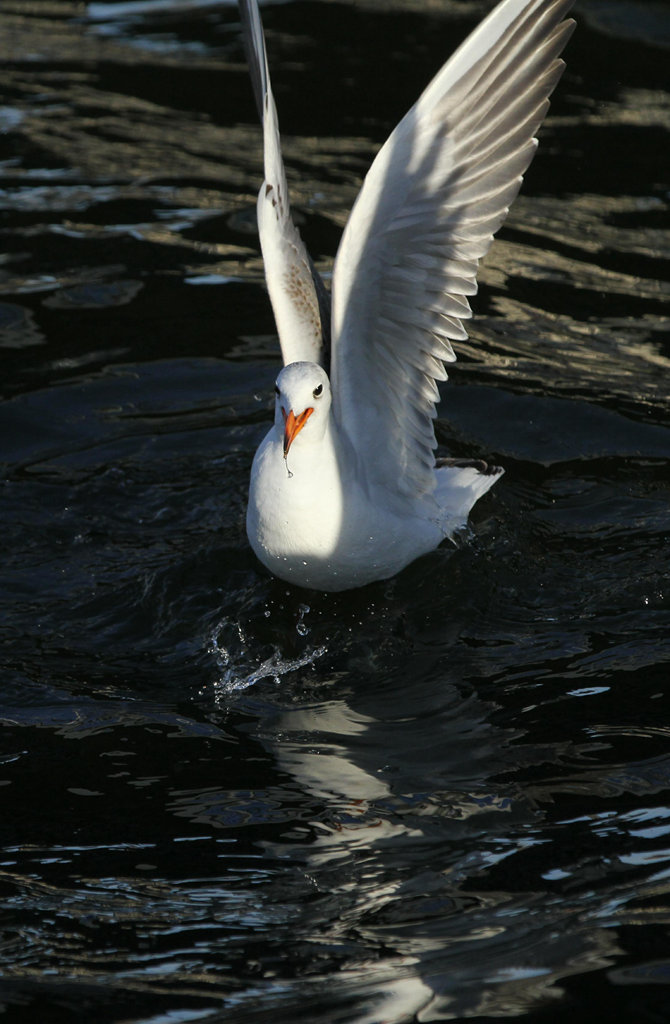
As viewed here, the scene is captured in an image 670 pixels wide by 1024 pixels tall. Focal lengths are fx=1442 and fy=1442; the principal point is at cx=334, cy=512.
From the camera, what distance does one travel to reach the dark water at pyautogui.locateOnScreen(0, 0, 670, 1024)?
3.90m

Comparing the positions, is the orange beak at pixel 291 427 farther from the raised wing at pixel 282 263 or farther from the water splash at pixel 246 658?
the water splash at pixel 246 658

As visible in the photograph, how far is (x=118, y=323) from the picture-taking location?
894 centimetres

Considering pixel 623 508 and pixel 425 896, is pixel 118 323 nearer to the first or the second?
pixel 623 508

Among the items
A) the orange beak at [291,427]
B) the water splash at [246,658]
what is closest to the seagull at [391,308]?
the orange beak at [291,427]

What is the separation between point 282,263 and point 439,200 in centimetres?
97

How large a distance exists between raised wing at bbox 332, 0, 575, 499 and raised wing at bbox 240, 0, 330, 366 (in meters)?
0.43

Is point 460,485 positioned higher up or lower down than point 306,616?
higher up

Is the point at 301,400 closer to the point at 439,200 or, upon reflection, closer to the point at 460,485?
the point at 439,200

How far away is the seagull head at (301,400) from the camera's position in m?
5.60

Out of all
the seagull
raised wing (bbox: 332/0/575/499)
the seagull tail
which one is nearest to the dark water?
the seagull tail

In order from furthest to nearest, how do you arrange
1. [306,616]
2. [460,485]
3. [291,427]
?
[460,485] < [306,616] < [291,427]

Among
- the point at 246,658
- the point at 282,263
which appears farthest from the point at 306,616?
the point at 282,263

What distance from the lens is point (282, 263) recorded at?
20.8 feet

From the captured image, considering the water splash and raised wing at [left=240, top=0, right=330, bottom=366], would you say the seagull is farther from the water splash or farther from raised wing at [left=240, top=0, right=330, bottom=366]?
the water splash
